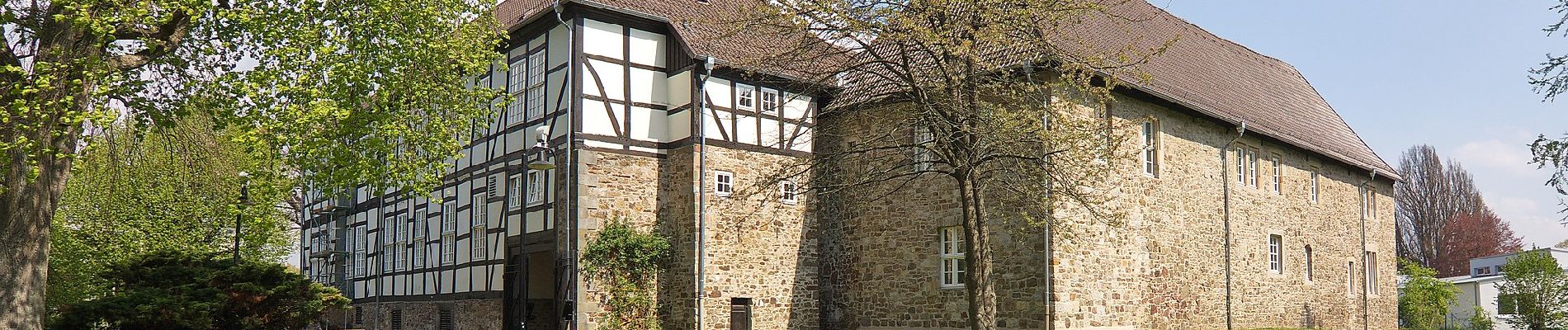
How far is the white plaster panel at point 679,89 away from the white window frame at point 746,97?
0.97 metres

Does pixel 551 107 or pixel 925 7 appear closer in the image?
pixel 925 7

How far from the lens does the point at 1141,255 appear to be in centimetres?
1864

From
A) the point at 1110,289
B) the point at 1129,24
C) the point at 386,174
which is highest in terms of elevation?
the point at 1129,24

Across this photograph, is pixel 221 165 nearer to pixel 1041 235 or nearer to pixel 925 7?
pixel 925 7

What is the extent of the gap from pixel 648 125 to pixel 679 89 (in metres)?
0.77

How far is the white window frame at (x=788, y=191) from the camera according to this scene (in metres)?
20.4

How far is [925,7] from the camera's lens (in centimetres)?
1372

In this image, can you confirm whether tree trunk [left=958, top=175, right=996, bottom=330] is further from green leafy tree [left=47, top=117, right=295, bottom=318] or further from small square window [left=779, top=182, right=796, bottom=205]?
green leafy tree [left=47, top=117, right=295, bottom=318]

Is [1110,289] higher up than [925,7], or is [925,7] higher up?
[925,7]

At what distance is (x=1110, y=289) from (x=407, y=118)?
10362 mm

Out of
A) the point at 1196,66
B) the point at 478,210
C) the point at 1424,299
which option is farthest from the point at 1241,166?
the point at 1424,299

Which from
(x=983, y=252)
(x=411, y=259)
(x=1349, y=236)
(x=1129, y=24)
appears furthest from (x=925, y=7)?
(x=1349, y=236)

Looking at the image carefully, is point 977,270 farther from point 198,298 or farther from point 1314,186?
point 1314,186

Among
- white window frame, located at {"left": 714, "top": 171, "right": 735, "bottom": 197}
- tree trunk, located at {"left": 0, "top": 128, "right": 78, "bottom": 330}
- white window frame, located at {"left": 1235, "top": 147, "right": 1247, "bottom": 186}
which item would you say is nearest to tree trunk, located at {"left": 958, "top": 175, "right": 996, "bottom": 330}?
white window frame, located at {"left": 714, "top": 171, "right": 735, "bottom": 197}
